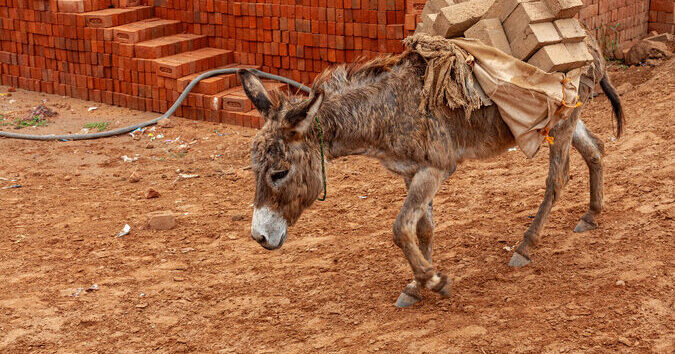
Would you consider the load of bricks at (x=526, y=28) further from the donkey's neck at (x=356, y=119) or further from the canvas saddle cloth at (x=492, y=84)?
the donkey's neck at (x=356, y=119)

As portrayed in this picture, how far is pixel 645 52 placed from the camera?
10086mm

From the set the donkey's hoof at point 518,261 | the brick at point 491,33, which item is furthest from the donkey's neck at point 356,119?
the donkey's hoof at point 518,261

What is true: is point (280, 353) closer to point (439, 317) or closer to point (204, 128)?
point (439, 317)

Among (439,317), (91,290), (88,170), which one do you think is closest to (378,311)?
(439,317)

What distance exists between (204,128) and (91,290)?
4332 mm

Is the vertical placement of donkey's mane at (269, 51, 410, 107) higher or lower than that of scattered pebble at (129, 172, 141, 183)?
higher

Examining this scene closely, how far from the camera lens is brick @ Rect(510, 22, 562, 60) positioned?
16.4 ft

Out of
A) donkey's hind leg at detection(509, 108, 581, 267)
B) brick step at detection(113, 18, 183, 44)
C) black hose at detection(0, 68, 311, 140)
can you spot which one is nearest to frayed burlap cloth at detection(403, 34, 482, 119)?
donkey's hind leg at detection(509, 108, 581, 267)

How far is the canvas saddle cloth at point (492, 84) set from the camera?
4.84 metres

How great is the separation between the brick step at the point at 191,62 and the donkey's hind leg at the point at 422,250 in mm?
5752

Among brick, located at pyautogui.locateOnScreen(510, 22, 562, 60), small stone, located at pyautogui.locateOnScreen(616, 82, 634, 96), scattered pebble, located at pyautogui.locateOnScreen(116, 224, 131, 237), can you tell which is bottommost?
scattered pebble, located at pyautogui.locateOnScreen(116, 224, 131, 237)

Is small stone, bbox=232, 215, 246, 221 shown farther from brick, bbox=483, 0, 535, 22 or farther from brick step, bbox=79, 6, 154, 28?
brick step, bbox=79, 6, 154, 28

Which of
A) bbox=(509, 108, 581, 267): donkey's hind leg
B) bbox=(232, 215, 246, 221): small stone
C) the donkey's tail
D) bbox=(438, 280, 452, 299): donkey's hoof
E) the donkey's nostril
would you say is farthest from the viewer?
bbox=(232, 215, 246, 221): small stone

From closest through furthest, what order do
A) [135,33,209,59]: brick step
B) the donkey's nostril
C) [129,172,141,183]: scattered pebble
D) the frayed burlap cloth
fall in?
the donkey's nostril, the frayed burlap cloth, [129,172,141,183]: scattered pebble, [135,33,209,59]: brick step
